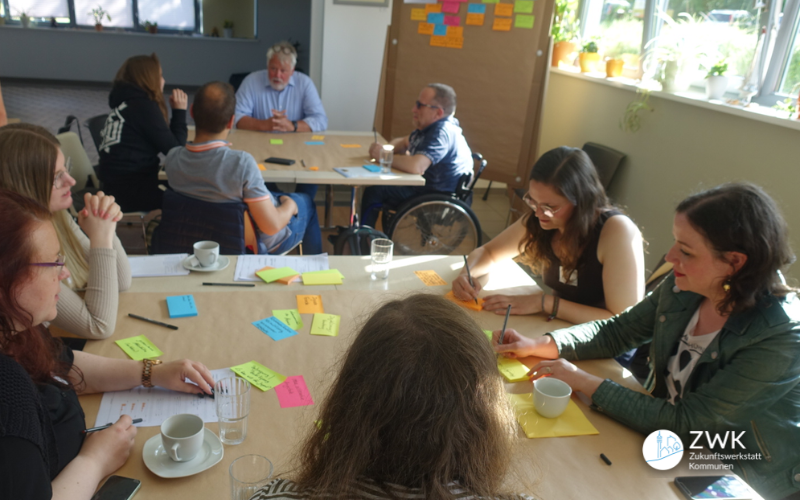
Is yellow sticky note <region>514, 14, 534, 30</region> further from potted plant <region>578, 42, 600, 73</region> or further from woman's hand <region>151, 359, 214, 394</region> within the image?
woman's hand <region>151, 359, 214, 394</region>

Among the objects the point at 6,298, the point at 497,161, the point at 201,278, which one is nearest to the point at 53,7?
the point at 497,161

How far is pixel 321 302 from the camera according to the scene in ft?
5.70

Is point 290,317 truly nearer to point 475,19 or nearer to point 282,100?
point 282,100

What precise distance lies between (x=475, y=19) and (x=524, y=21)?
384mm

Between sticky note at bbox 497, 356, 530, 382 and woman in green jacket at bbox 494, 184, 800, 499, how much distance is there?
0.04m

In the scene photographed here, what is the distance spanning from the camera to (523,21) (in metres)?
4.40

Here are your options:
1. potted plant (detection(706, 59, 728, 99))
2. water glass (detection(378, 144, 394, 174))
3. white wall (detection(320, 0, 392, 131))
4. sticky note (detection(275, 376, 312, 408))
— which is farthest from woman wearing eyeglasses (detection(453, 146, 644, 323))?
white wall (detection(320, 0, 392, 131))

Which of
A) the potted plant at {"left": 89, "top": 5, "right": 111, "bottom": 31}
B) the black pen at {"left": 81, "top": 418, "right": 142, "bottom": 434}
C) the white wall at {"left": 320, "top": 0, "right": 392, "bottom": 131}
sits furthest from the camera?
the potted plant at {"left": 89, "top": 5, "right": 111, "bottom": 31}

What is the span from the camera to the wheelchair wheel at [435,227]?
351 cm

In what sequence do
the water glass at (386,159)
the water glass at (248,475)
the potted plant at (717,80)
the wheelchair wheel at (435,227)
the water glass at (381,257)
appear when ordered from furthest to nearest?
the wheelchair wheel at (435,227) → the water glass at (386,159) → the potted plant at (717,80) → the water glass at (381,257) → the water glass at (248,475)

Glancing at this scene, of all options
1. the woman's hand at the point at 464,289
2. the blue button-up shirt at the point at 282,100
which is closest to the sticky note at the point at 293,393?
the woman's hand at the point at 464,289

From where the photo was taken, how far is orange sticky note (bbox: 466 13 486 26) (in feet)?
14.6

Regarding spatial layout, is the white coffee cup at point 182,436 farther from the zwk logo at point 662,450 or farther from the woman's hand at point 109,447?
the zwk logo at point 662,450

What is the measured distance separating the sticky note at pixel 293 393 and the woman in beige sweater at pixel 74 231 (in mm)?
537
